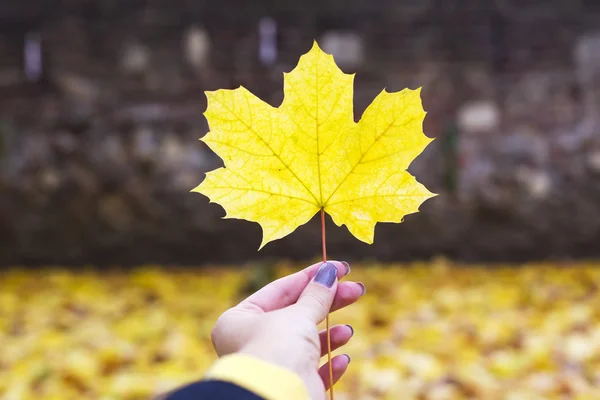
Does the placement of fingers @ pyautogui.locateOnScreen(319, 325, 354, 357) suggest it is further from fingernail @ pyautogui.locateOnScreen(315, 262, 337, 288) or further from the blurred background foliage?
the blurred background foliage

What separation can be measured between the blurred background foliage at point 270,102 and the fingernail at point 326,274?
7.55 feet

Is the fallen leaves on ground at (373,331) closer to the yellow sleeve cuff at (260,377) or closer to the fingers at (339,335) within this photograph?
the fingers at (339,335)

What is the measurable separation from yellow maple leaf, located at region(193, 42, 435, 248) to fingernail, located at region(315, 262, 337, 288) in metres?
0.07

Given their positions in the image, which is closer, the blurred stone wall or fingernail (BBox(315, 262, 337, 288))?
fingernail (BBox(315, 262, 337, 288))

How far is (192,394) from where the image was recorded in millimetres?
565

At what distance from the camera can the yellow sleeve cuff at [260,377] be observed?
0.59 m

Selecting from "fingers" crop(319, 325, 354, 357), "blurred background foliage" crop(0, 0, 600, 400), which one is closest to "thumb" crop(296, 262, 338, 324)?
"fingers" crop(319, 325, 354, 357)

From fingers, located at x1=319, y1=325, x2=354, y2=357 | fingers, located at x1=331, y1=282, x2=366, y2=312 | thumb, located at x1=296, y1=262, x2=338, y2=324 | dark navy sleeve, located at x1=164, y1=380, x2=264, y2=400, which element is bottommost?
fingers, located at x1=319, y1=325, x2=354, y2=357

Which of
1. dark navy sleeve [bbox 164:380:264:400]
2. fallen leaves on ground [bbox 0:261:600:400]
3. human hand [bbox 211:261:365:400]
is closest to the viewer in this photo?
dark navy sleeve [bbox 164:380:264:400]

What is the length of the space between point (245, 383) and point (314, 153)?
34cm

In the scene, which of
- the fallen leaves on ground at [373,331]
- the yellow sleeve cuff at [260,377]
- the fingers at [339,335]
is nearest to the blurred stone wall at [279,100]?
the fallen leaves on ground at [373,331]

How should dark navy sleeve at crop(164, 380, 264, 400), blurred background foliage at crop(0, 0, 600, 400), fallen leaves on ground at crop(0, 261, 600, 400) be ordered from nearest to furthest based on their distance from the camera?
1. dark navy sleeve at crop(164, 380, 264, 400)
2. fallen leaves on ground at crop(0, 261, 600, 400)
3. blurred background foliage at crop(0, 0, 600, 400)

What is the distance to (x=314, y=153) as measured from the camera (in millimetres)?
800

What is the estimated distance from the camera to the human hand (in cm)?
68
